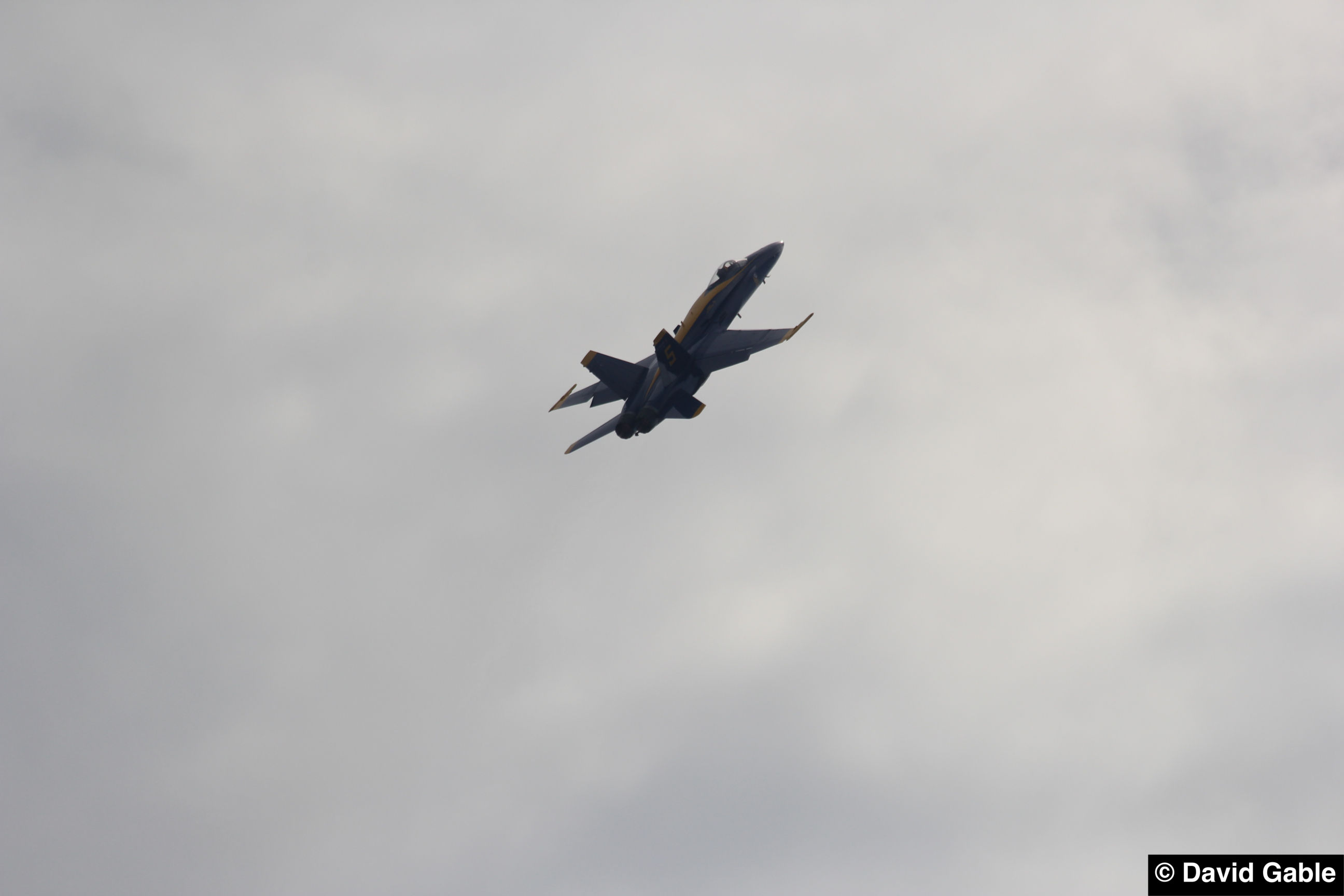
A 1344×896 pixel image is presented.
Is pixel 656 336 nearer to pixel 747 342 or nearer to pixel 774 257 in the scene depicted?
pixel 747 342

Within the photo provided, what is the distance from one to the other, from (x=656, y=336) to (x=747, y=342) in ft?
23.7

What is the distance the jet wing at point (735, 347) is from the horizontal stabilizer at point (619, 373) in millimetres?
4260

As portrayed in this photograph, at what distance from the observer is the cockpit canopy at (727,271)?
75062mm

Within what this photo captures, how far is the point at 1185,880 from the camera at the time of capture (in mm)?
66125

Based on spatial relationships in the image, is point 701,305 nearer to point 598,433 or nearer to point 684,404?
point 684,404

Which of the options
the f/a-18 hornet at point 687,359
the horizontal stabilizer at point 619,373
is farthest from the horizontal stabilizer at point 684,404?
the horizontal stabilizer at point 619,373

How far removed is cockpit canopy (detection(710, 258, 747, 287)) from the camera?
7506 centimetres

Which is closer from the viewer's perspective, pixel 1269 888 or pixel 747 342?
pixel 1269 888

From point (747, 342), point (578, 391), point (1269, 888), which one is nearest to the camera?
point (1269, 888)

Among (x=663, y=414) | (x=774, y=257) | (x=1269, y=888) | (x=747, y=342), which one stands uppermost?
(x=774, y=257)

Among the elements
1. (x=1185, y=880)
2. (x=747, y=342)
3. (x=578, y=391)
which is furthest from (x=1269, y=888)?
(x=578, y=391)

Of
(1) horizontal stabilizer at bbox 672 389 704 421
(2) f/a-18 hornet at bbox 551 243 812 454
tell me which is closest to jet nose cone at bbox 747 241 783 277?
(2) f/a-18 hornet at bbox 551 243 812 454

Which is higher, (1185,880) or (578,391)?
(578,391)

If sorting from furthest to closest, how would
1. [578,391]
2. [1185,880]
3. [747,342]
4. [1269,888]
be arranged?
[578,391] → [747,342] → [1185,880] → [1269,888]
